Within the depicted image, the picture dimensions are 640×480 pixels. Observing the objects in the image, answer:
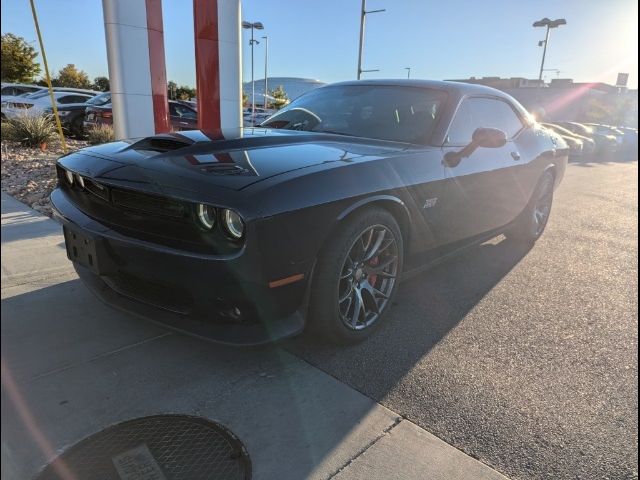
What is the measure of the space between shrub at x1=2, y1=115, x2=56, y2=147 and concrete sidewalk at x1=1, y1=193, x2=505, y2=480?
6.37m

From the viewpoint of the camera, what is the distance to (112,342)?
259 centimetres

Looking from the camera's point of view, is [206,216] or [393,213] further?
[393,213]

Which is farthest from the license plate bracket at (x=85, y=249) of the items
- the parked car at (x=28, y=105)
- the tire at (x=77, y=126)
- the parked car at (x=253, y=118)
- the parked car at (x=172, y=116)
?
the tire at (x=77, y=126)

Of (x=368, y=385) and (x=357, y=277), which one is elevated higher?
(x=357, y=277)

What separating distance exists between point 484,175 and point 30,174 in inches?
219

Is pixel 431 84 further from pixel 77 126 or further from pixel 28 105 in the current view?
pixel 77 126

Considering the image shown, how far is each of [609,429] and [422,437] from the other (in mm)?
918

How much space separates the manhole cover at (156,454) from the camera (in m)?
1.72

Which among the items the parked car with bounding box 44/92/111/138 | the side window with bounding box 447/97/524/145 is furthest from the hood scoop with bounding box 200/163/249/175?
the parked car with bounding box 44/92/111/138

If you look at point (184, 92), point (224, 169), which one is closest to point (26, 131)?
point (224, 169)

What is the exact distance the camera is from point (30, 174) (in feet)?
20.3

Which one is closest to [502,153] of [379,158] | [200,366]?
[379,158]

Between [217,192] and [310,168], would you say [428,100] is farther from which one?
[217,192]

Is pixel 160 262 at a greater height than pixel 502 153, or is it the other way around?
pixel 502 153
